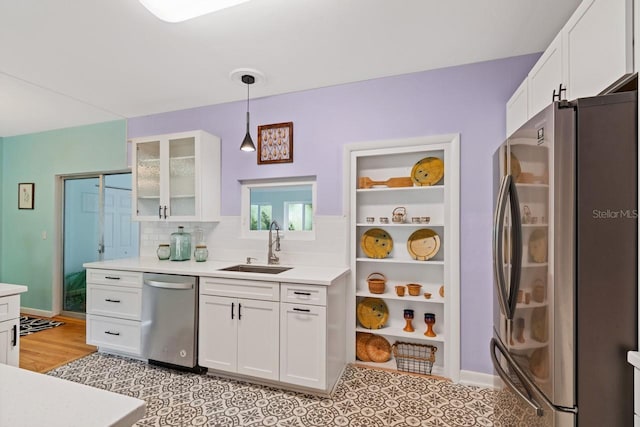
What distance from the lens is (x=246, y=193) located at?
3234mm

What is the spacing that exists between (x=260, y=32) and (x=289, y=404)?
2.52m

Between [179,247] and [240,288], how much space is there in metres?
1.13

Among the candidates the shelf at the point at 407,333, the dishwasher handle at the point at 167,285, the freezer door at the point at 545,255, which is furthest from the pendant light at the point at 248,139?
the freezer door at the point at 545,255

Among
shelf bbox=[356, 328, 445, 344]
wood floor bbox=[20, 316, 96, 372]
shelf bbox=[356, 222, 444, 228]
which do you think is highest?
shelf bbox=[356, 222, 444, 228]

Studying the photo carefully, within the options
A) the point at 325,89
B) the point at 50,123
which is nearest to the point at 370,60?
the point at 325,89

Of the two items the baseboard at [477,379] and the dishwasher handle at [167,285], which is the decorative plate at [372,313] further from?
the dishwasher handle at [167,285]

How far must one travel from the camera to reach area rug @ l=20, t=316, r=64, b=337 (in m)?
3.70

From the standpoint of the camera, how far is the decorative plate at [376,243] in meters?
2.76

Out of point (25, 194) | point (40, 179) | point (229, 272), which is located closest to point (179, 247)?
point (229, 272)

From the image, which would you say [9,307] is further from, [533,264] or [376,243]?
[533,264]

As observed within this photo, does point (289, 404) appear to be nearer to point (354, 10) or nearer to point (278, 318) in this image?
point (278, 318)

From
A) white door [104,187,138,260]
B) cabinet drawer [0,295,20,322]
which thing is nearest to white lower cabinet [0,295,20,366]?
cabinet drawer [0,295,20,322]

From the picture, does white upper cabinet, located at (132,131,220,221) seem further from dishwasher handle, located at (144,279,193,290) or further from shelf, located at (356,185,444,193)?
shelf, located at (356,185,444,193)

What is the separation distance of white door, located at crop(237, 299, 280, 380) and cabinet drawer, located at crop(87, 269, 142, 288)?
41.9 inches
